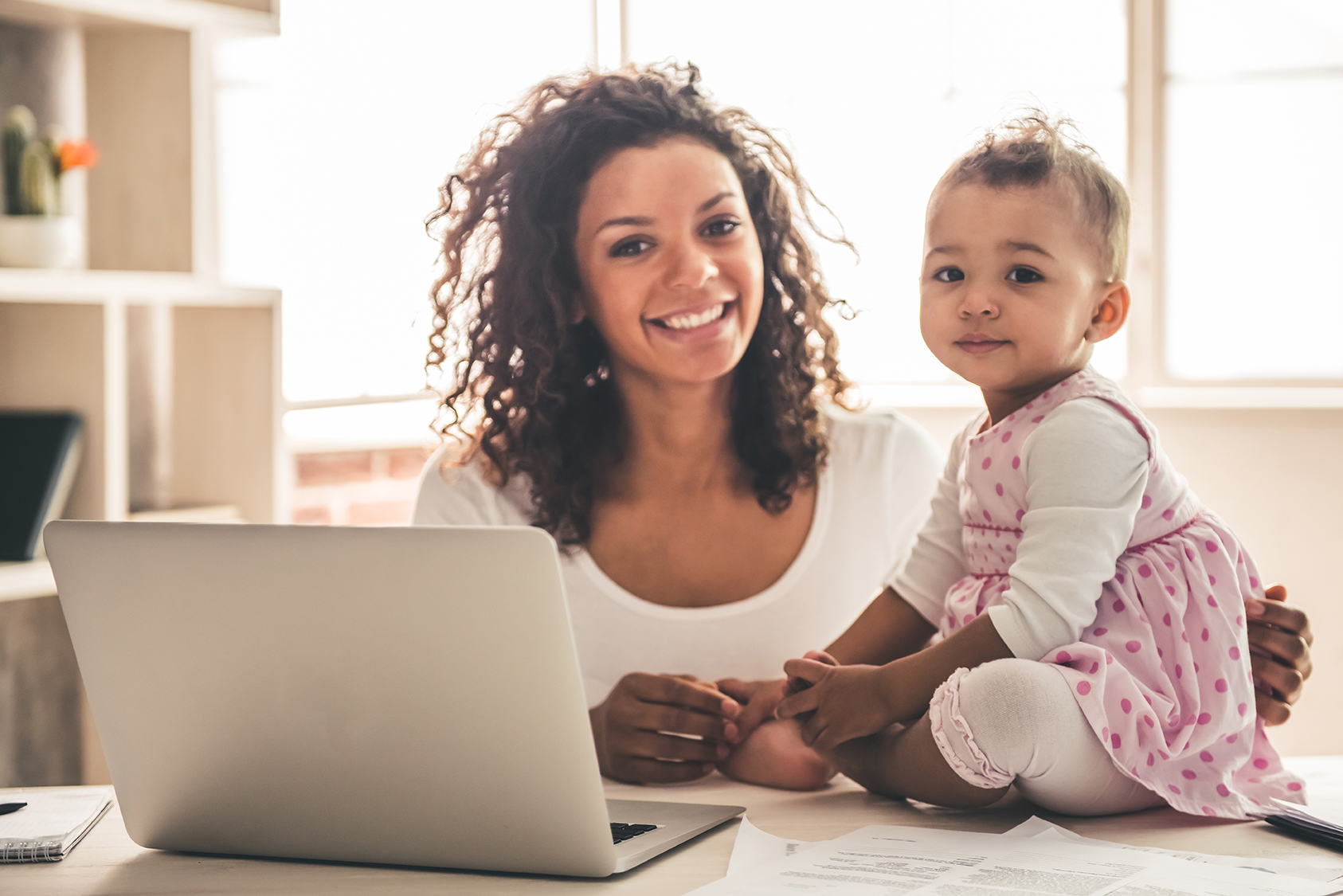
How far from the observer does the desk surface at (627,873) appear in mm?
928

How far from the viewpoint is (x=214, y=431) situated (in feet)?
7.82

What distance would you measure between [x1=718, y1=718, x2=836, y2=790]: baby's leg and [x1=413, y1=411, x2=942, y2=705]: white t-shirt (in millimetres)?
307

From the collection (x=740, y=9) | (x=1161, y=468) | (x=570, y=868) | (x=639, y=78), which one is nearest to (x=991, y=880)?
(x=570, y=868)

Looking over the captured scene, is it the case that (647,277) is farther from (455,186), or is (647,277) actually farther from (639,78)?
(455,186)

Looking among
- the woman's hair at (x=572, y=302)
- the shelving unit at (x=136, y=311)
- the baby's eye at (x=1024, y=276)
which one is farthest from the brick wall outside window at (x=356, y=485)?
the baby's eye at (x=1024, y=276)

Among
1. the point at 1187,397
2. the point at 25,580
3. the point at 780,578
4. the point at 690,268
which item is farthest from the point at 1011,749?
the point at 1187,397

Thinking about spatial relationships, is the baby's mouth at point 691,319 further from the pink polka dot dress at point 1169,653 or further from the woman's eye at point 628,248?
the pink polka dot dress at point 1169,653

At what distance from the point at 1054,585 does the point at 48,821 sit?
2.91ft

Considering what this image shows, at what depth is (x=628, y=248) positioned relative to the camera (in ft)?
5.44

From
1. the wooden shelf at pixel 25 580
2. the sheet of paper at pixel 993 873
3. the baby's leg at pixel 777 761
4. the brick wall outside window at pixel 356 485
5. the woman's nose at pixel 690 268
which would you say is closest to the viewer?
the sheet of paper at pixel 993 873

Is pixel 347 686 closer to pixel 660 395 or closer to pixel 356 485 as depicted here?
pixel 660 395

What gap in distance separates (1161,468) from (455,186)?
1.14 meters

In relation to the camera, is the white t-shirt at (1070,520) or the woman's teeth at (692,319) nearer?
the white t-shirt at (1070,520)

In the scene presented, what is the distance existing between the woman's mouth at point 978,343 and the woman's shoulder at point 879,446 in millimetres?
564
